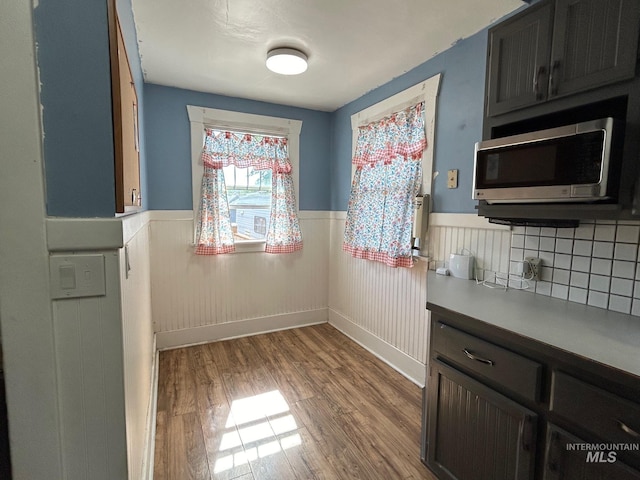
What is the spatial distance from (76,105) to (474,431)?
5.81 ft

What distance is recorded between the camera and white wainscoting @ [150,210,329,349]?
2891 millimetres

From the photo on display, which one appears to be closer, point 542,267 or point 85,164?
point 85,164

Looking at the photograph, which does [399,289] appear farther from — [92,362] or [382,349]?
[92,362]

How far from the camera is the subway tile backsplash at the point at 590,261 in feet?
4.40

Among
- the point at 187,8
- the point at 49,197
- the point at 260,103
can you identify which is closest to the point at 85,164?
the point at 49,197

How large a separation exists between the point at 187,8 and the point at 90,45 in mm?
1172

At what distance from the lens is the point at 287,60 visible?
6.97 feet

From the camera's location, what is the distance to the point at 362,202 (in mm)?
2902

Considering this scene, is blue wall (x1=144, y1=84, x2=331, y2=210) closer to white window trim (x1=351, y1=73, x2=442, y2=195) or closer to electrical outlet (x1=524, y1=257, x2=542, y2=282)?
white window trim (x1=351, y1=73, x2=442, y2=195)

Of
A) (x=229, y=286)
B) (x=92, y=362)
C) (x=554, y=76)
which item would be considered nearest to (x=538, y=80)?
(x=554, y=76)

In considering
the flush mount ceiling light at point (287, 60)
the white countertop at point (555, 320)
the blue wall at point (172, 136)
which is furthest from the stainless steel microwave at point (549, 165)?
the blue wall at point (172, 136)

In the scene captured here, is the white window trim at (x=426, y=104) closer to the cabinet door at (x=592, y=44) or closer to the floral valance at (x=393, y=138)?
the floral valance at (x=393, y=138)

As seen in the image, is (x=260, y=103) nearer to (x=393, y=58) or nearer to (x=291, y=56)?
(x=291, y=56)

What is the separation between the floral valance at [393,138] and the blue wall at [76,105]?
1985 millimetres
